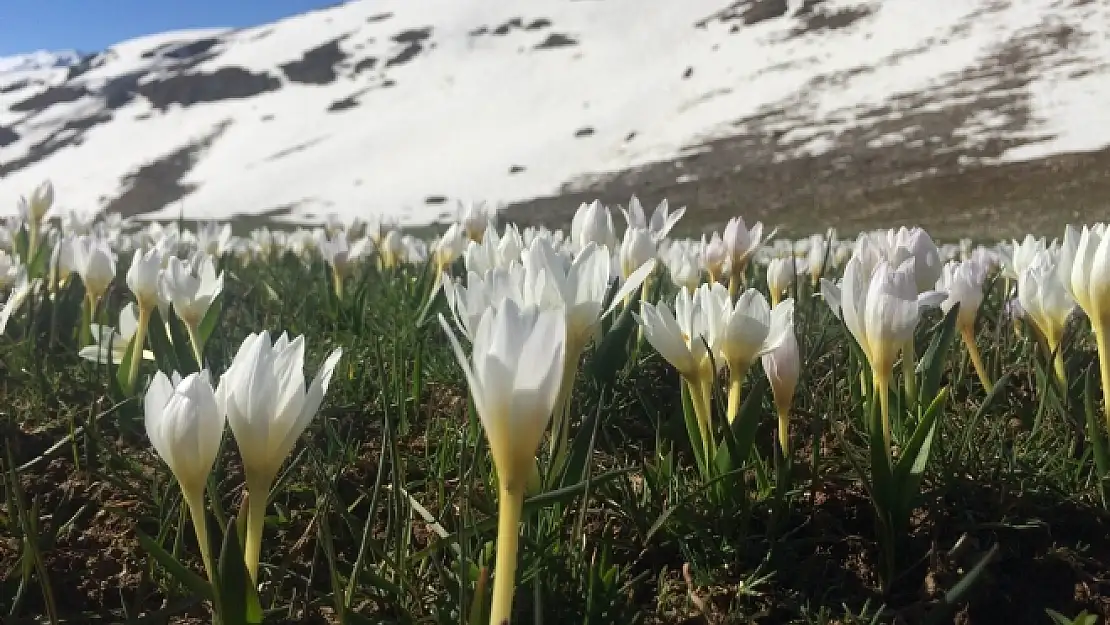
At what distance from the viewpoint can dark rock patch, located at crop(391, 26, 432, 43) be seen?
6738 centimetres

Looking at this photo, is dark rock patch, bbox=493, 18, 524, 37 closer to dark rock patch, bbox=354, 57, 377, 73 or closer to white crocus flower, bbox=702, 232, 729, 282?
dark rock patch, bbox=354, 57, 377, 73

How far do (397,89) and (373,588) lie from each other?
6264 cm

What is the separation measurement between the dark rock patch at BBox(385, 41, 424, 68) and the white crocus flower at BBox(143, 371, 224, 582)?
6722 cm

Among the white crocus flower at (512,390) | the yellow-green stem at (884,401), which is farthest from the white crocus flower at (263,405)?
the yellow-green stem at (884,401)

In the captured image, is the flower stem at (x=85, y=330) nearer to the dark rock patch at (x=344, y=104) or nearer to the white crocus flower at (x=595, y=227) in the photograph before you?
the white crocus flower at (x=595, y=227)

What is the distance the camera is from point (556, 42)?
6303 cm

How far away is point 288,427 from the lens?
1.21 m

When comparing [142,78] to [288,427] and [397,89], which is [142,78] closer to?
[397,89]

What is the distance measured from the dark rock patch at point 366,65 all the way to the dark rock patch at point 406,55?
109cm

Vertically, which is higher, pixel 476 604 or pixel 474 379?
pixel 474 379

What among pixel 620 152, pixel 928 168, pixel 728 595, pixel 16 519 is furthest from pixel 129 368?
pixel 620 152

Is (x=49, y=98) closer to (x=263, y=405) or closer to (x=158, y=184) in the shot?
(x=158, y=184)

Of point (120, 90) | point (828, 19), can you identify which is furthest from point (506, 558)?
point (120, 90)

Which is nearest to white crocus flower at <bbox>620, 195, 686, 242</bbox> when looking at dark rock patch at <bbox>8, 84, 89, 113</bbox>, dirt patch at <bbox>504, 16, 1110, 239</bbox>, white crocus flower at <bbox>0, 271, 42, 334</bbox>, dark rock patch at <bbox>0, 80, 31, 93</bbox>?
white crocus flower at <bbox>0, 271, 42, 334</bbox>
